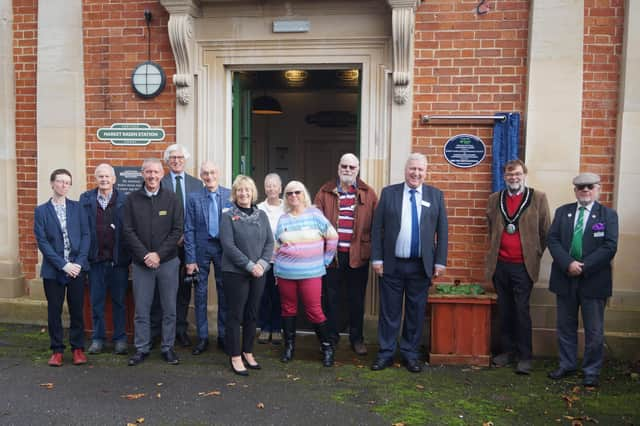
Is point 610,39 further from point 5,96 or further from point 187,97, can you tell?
point 5,96

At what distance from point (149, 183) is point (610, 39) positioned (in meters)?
4.51

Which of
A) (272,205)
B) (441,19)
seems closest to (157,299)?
(272,205)

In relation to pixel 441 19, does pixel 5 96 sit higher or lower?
lower

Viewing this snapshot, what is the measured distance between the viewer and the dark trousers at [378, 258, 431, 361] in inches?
217

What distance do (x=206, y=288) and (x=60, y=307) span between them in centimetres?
130

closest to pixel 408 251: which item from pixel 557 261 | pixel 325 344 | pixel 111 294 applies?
pixel 325 344

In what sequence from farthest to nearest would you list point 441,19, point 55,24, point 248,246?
1. point 55,24
2. point 441,19
3. point 248,246

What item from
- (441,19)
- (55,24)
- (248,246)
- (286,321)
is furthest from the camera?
(55,24)

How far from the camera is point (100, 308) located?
5996 millimetres

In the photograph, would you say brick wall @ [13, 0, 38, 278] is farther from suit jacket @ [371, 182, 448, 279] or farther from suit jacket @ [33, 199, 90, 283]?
suit jacket @ [371, 182, 448, 279]

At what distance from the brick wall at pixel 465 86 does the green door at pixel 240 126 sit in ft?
6.37

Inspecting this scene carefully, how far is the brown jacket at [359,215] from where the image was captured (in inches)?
229

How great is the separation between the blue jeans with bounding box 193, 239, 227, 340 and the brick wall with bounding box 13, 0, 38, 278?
2442 mm

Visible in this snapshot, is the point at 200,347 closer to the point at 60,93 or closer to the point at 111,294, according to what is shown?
the point at 111,294
